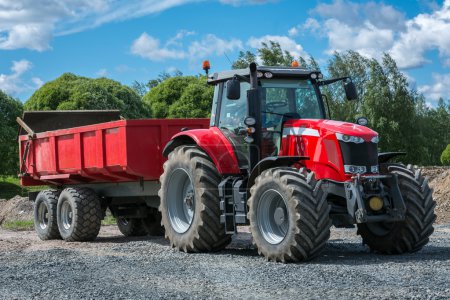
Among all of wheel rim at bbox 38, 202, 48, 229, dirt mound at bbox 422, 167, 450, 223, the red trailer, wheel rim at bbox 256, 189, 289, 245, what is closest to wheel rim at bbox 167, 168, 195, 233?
the red trailer

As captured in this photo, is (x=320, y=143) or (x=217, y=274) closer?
(x=217, y=274)

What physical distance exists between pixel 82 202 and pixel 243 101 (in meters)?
4.33

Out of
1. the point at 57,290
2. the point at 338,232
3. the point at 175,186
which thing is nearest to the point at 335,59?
the point at 338,232

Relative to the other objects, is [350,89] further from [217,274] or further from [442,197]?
[442,197]

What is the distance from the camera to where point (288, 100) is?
10906 millimetres

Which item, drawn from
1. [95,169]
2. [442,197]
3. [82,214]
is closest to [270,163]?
[95,169]

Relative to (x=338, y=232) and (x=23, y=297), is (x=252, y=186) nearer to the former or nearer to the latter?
(x=23, y=297)

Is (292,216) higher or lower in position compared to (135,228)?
higher

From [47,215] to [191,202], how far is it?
188 inches

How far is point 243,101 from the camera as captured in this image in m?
11.0

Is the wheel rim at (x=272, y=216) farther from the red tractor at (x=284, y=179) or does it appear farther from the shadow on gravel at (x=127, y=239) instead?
the shadow on gravel at (x=127, y=239)

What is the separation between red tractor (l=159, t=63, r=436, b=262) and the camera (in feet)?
31.3

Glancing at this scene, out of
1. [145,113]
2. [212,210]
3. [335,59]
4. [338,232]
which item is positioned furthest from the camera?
[335,59]

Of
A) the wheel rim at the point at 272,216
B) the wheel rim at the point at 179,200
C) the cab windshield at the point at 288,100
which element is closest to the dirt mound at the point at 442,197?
the cab windshield at the point at 288,100
